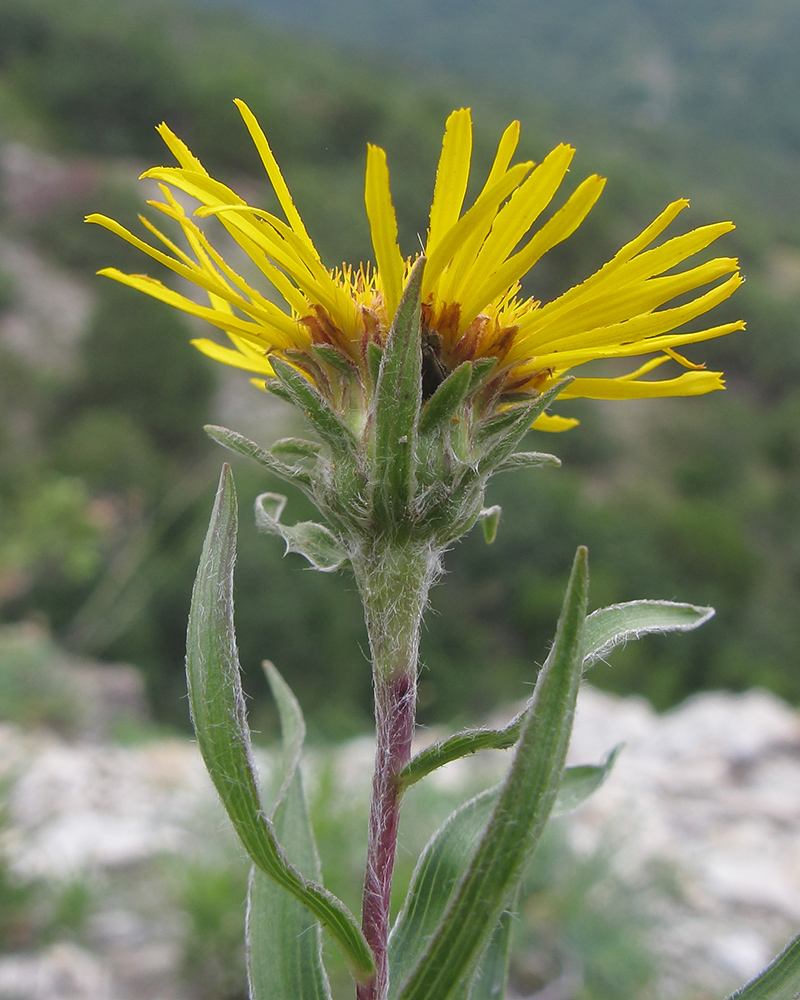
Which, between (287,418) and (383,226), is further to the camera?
(287,418)

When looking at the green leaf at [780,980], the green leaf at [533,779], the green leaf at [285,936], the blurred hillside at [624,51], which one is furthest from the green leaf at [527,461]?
the blurred hillside at [624,51]

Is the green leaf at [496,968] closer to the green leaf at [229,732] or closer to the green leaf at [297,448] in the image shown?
the green leaf at [229,732]

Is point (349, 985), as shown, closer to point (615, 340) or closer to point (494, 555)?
point (615, 340)

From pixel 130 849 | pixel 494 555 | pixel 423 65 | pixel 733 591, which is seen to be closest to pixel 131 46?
pixel 494 555

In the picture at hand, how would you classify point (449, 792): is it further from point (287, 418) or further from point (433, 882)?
point (287, 418)

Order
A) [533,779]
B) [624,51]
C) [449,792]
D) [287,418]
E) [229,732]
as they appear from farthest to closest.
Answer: [624,51] → [287,418] → [449,792] → [229,732] → [533,779]

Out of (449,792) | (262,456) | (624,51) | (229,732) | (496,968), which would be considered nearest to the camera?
(229,732)

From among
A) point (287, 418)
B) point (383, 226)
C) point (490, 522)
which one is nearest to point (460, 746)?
point (490, 522)
